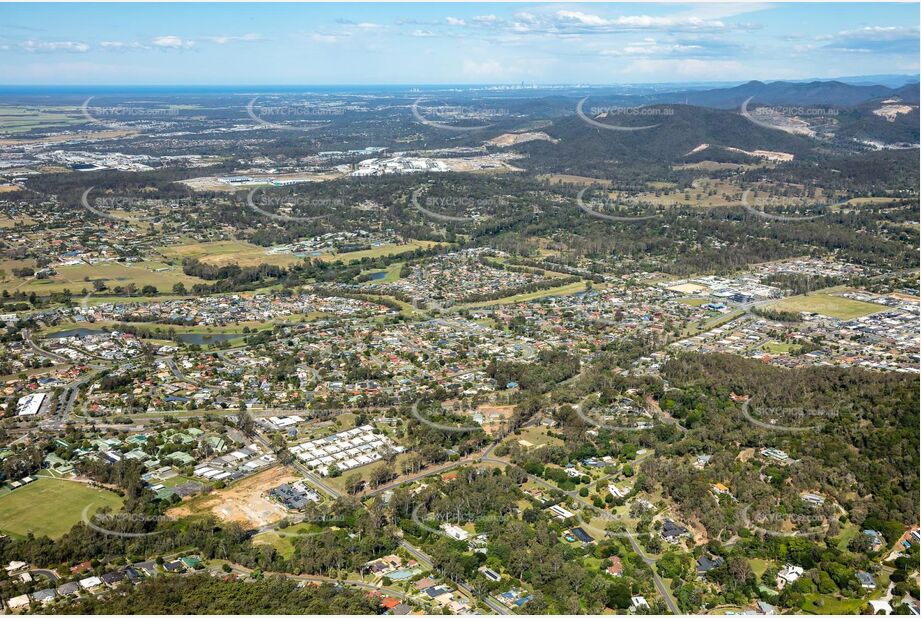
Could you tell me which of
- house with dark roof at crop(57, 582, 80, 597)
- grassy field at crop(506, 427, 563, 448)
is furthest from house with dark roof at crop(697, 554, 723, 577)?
house with dark roof at crop(57, 582, 80, 597)

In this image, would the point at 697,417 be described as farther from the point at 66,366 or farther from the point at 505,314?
A: the point at 66,366

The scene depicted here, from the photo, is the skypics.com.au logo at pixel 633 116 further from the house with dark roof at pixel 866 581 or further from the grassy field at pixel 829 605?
the grassy field at pixel 829 605

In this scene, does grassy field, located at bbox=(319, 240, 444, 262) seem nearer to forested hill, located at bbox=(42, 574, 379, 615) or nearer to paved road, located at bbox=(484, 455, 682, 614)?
paved road, located at bbox=(484, 455, 682, 614)

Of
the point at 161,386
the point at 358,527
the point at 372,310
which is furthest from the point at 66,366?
the point at 358,527

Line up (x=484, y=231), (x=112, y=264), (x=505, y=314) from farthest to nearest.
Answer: (x=484, y=231)
(x=112, y=264)
(x=505, y=314)

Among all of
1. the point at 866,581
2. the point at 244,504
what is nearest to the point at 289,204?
the point at 244,504

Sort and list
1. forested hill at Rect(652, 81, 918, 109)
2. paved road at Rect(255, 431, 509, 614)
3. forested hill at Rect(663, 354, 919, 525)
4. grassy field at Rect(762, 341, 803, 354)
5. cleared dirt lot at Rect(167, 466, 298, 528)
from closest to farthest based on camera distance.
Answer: paved road at Rect(255, 431, 509, 614)
cleared dirt lot at Rect(167, 466, 298, 528)
forested hill at Rect(663, 354, 919, 525)
grassy field at Rect(762, 341, 803, 354)
forested hill at Rect(652, 81, 918, 109)

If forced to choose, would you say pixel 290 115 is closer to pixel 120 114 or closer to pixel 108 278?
pixel 120 114
